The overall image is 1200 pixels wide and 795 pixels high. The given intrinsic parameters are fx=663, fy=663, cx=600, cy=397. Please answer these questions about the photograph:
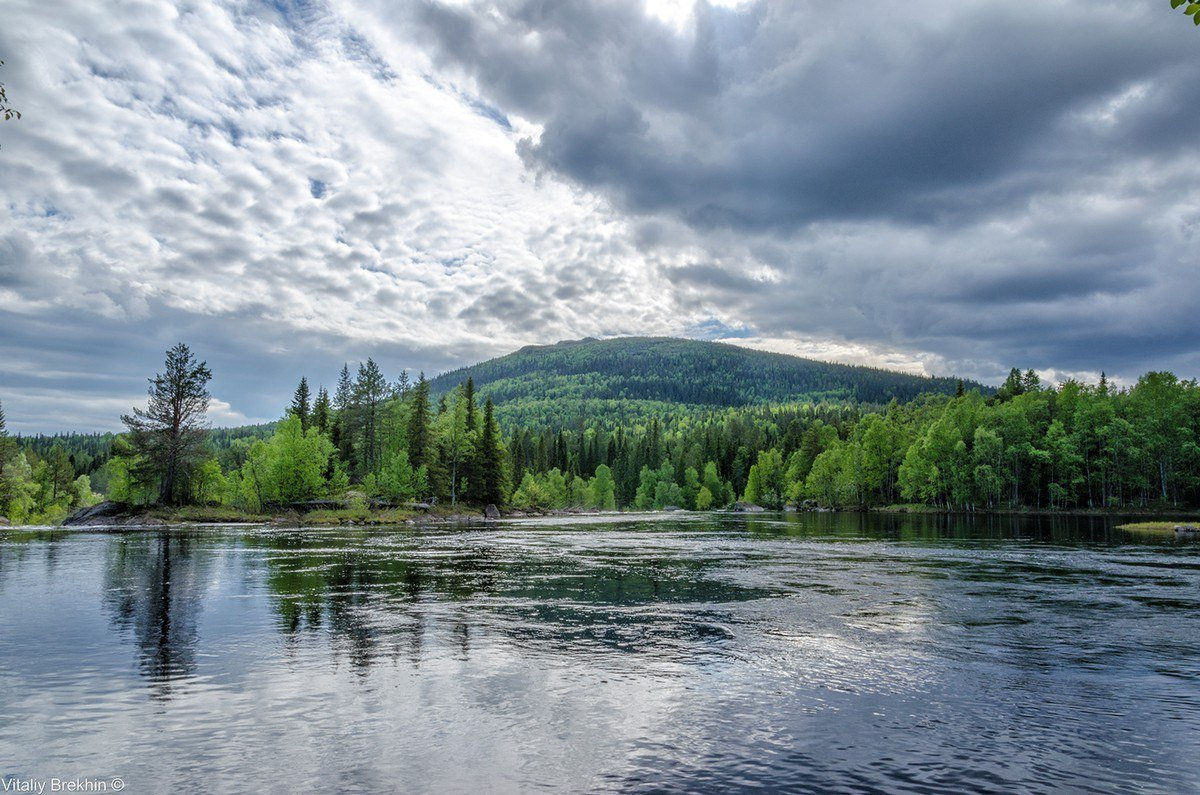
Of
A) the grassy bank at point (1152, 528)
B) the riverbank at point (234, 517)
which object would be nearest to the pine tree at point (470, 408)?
the riverbank at point (234, 517)

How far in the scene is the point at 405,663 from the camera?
1405cm

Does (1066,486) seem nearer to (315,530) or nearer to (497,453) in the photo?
(497,453)

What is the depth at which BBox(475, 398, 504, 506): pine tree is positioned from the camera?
99.0 metres

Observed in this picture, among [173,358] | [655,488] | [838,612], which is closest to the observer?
[838,612]

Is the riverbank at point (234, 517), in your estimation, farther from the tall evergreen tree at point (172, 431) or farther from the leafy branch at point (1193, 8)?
the leafy branch at point (1193, 8)

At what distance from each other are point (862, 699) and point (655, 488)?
587ft

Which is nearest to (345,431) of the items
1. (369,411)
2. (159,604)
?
(369,411)

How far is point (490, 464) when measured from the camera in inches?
3935

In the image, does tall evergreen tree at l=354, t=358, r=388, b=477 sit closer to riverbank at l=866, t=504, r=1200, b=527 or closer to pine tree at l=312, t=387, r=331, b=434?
pine tree at l=312, t=387, r=331, b=434

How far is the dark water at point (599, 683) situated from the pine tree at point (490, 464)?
234 ft

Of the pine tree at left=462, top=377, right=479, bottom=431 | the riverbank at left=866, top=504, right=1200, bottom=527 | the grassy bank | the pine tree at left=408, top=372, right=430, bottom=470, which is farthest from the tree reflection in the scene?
the riverbank at left=866, top=504, right=1200, bottom=527

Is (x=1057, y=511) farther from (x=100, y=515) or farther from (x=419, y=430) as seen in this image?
(x=100, y=515)

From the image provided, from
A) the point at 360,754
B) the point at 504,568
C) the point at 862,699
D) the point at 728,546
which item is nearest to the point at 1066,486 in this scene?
the point at 728,546

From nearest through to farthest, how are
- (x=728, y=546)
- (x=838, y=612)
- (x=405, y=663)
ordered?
(x=405, y=663), (x=838, y=612), (x=728, y=546)
